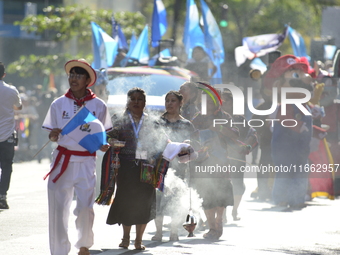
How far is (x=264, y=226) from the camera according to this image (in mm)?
10688

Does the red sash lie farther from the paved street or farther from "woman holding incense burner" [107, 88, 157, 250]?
the paved street

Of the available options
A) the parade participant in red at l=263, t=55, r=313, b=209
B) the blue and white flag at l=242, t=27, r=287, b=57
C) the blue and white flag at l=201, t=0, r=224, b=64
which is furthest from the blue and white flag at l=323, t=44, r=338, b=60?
the parade participant in red at l=263, t=55, r=313, b=209

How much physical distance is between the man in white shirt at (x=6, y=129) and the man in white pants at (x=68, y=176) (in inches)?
160

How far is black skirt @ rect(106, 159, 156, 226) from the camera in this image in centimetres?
846

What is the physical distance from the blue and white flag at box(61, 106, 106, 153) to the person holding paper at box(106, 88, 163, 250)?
3.03ft

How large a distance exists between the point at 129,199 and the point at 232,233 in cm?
202

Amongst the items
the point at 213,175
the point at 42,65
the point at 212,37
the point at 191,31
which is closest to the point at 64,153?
the point at 213,175

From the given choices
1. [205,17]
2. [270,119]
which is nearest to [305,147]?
[270,119]

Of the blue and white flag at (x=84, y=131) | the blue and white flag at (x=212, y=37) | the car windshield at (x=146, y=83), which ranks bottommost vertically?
the blue and white flag at (x=84, y=131)

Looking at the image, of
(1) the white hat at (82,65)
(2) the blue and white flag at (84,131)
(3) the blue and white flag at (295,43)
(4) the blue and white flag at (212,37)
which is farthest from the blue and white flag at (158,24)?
(2) the blue and white flag at (84,131)

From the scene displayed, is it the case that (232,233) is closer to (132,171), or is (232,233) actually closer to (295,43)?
(132,171)

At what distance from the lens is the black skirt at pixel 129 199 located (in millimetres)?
8461

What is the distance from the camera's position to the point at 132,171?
27.9 ft

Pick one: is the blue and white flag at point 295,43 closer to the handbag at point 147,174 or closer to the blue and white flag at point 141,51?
the blue and white flag at point 141,51
